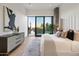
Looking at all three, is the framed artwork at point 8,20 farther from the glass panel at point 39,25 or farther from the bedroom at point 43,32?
the glass panel at point 39,25

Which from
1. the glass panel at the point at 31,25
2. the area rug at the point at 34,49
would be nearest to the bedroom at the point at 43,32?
Answer: the area rug at the point at 34,49

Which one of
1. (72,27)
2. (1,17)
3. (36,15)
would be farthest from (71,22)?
(1,17)

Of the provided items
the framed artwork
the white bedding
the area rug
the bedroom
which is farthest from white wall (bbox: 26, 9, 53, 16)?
the white bedding

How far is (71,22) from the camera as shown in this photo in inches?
211

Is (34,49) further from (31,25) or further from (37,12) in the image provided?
(37,12)

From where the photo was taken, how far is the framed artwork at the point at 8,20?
4598 millimetres

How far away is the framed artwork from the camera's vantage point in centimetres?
460

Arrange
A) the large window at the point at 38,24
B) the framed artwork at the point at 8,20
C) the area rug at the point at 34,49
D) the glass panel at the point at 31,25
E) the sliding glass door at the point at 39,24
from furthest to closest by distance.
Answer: the sliding glass door at the point at 39,24
the large window at the point at 38,24
the glass panel at the point at 31,25
the framed artwork at the point at 8,20
the area rug at the point at 34,49

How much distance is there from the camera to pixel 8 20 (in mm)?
4742

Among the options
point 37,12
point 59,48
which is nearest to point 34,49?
point 37,12

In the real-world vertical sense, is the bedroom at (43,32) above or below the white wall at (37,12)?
below

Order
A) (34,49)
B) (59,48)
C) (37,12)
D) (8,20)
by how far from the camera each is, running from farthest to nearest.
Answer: (37,12) < (34,49) < (8,20) < (59,48)

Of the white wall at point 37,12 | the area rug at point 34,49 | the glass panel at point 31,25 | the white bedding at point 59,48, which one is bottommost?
the area rug at point 34,49

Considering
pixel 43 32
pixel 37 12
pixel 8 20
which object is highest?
pixel 37 12
